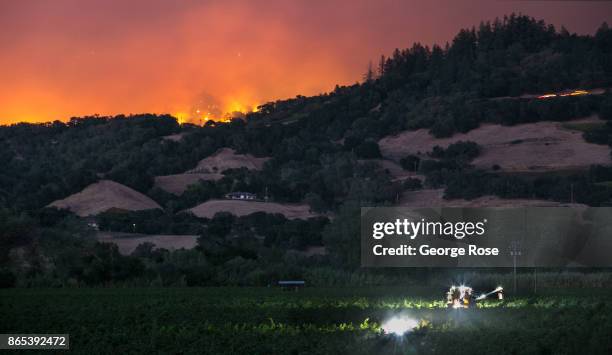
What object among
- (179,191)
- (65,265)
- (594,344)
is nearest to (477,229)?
(65,265)

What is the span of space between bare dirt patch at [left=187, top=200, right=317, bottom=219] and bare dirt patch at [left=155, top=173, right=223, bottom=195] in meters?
21.2

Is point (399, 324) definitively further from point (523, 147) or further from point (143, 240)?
point (523, 147)

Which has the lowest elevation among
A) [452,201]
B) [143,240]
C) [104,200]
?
[143,240]

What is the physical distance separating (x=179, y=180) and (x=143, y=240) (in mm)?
59072

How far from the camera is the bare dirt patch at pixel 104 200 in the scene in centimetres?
13575

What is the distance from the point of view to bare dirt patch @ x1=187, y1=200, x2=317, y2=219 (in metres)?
130

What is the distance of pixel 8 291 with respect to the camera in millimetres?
51125

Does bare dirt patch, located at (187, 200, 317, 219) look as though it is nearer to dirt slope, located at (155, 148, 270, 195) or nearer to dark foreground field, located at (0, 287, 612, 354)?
dirt slope, located at (155, 148, 270, 195)

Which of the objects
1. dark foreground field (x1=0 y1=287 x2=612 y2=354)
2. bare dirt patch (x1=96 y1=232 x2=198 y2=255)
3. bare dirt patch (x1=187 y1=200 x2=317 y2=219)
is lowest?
bare dirt patch (x1=96 y1=232 x2=198 y2=255)

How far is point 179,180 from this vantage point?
543 ft

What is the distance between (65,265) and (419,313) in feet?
104

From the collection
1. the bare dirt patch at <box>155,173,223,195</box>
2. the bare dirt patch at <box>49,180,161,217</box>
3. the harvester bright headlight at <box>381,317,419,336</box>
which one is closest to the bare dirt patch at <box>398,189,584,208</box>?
the bare dirt patch at <box>49,180,161,217</box>

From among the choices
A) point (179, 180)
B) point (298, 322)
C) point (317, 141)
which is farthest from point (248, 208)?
point (298, 322)

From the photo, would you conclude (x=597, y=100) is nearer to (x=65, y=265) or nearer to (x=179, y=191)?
(x=179, y=191)
